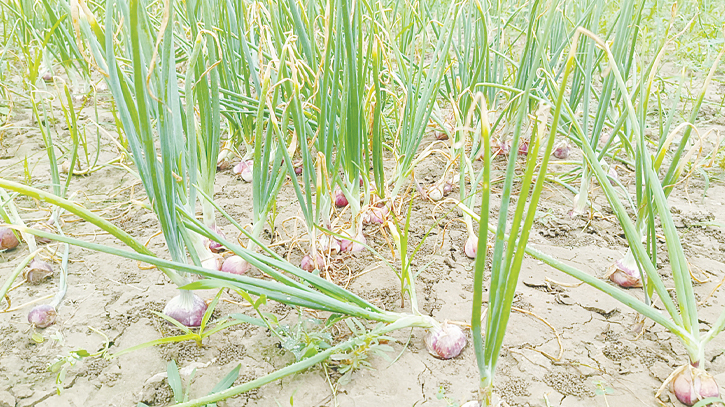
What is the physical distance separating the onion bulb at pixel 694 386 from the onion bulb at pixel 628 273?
14.4 inches

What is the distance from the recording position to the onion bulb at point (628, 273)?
1.29 meters

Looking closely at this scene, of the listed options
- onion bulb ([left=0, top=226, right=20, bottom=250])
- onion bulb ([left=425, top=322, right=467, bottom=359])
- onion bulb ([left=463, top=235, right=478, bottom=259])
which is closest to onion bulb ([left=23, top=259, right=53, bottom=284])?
onion bulb ([left=0, top=226, right=20, bottom=250])

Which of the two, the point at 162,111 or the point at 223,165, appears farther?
the point at 223,165

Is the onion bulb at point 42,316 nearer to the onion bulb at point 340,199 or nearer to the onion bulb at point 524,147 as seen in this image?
the onion bulb at point 340,199

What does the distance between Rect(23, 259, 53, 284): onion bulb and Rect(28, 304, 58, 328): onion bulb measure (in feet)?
0.63

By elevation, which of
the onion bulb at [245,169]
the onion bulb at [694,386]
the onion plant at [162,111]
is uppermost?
the onion plant at [162,111]

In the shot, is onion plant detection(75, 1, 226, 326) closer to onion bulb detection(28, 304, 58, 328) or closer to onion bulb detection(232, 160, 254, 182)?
onion bulb detection(28, 304, 58, 328)

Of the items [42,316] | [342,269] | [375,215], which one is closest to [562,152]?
[375,215]

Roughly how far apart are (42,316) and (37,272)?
0.23m

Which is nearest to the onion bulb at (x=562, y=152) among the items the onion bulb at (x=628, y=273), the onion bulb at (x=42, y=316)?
the onion bulb at (x=628, y=273)

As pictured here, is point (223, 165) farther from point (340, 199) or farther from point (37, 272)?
point (37, 272)

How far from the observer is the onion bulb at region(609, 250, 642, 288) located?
50.9 inches

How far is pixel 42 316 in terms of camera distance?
116 cm

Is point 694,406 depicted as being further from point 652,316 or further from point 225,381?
point 225,381
